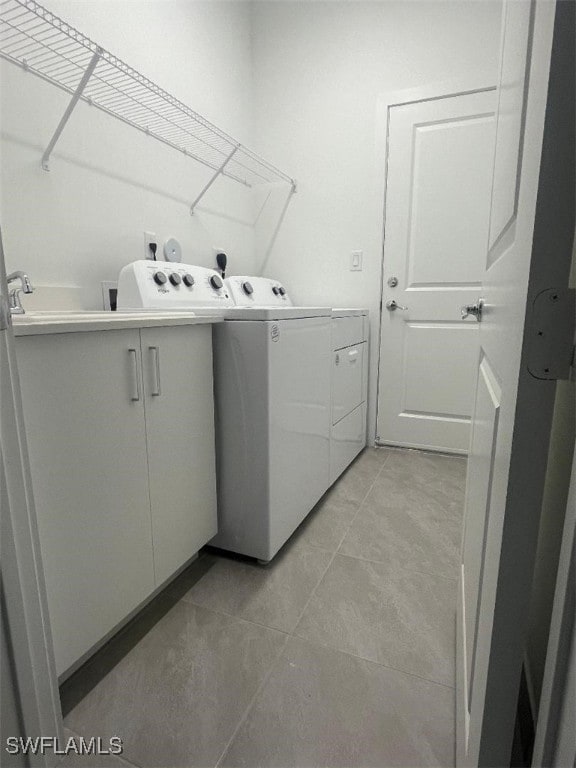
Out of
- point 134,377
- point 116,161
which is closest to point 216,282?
point 116,161

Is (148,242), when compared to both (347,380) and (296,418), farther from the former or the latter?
(347,380)

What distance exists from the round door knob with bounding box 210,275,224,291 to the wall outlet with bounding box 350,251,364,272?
0.97 m

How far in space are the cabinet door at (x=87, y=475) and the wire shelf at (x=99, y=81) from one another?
2.99 ft

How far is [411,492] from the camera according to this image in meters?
1.98

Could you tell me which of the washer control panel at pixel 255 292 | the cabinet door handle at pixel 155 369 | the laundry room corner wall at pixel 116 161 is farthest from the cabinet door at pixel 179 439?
the washer control panel at pixel 255 292

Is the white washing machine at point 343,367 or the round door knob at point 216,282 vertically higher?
the round door knob at point 216,282

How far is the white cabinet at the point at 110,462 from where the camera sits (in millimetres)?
803

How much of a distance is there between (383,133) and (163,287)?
1647mm

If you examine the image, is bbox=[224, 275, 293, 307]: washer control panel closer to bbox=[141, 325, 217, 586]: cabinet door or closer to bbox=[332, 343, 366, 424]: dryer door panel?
bbox=[332, 343, 366, 424]: dryer door panel

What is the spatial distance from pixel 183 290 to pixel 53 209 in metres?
0.51

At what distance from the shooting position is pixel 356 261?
248 centimetres

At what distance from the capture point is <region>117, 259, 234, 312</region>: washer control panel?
1.49 metres

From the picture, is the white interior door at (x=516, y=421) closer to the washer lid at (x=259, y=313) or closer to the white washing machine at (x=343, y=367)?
the washer lid at (x=259, y=313)

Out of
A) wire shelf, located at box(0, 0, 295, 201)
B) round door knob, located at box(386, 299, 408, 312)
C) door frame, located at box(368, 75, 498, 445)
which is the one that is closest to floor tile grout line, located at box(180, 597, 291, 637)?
wire shelf, located at box(0, 0, 295, 201)
